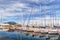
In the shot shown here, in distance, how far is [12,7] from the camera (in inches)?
83.9

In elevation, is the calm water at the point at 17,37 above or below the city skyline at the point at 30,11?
Result: below

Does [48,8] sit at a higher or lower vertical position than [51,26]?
higher

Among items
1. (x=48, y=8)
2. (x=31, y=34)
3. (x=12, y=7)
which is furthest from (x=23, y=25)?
(x=48, y=8)

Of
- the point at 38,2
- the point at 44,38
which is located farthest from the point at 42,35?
the point at 38,2

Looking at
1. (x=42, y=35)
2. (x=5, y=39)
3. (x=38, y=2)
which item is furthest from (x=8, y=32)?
(x=38, y=2)

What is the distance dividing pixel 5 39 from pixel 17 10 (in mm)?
488

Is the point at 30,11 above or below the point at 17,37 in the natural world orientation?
above

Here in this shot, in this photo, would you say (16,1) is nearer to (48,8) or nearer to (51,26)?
(48,8)

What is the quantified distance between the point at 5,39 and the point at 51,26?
0.74 m

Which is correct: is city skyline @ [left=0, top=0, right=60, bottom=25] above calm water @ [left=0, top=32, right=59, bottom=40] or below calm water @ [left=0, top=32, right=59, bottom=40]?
above

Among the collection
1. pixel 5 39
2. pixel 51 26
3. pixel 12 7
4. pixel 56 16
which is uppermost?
pixel 12 7

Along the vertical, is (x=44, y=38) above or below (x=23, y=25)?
below

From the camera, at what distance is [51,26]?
2.11 metres

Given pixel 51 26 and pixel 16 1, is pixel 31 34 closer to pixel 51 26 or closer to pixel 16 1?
pixel 51 26
